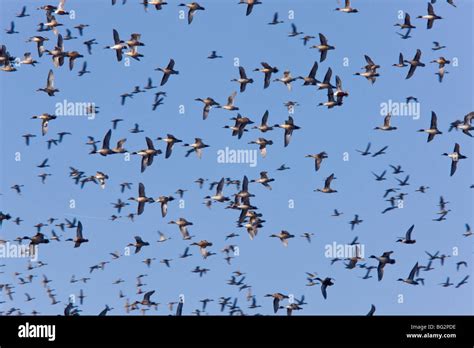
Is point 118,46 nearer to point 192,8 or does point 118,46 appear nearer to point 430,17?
point 192,8

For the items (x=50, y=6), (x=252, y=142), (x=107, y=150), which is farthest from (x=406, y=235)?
(x=50, y=6)

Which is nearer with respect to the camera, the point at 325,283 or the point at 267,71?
the point at 325,283

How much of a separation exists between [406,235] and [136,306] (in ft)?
42.6

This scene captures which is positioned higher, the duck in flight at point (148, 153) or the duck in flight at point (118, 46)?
the duck in flight at point (118, 46)

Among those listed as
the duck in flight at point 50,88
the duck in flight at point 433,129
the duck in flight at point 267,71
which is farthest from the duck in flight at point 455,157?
the duck in flight at point 50,88

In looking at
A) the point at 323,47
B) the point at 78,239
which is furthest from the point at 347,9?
the point at 78,239

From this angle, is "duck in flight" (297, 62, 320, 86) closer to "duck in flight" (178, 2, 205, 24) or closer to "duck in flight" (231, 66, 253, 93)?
"duck in flight" (231, 66, 253, 93)

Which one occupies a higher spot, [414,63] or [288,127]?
[414,63]

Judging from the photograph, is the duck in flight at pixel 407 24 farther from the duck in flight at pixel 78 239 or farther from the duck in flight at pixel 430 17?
the duck in flight at pixel 78 239

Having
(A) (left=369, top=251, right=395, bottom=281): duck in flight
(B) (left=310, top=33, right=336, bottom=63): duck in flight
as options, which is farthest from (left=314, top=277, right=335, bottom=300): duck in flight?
(B) (left=310, top=33, right=336, bottom=63): duck in flight

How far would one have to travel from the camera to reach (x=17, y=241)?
2184 inches
